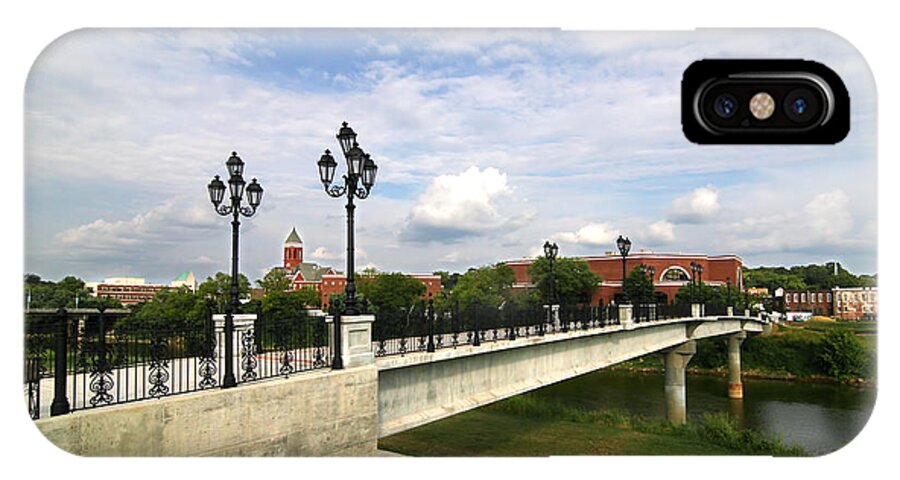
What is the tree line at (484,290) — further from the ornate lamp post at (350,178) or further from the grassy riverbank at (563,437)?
the ornate lamp post at (350,178)

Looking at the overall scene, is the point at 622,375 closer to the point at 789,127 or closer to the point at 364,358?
the point at 364,358

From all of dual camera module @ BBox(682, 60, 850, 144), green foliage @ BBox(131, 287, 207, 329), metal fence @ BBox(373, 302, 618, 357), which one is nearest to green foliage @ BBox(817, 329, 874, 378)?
metal fence @ BBox(373, 302, 618, 357)

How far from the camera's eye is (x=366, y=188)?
10.7m

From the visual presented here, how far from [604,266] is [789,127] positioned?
2355 inches

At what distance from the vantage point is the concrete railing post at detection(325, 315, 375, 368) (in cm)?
964

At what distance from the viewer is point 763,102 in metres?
4.37

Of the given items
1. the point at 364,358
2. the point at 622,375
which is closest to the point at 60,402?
the point at 364,358

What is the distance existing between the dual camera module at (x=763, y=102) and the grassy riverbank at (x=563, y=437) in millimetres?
13958

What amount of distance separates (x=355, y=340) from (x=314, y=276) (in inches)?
2708

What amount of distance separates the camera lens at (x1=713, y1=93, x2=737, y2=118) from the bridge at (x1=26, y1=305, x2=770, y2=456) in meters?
5.81

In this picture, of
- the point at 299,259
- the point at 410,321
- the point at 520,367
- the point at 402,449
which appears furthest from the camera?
the point at 299,259

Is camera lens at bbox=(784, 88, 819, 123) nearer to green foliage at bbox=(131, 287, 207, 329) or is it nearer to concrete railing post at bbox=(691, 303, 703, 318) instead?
concrete railing post at bbox=(691, 303, 703, 318)

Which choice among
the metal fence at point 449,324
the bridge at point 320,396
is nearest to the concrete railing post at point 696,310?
the metal fence at point 449,324

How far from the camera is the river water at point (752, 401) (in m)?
27.2
